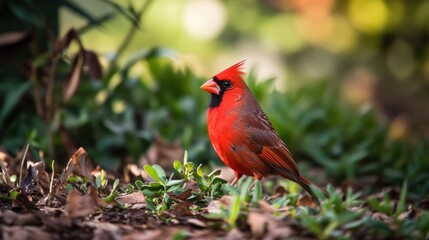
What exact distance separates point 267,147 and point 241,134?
0.67ft

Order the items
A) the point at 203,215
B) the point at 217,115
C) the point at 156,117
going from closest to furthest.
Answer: the point at 203,215 → the point at 217,115 → the point at 156,117

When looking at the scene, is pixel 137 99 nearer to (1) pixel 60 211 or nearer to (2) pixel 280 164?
(2) pixel 280 164

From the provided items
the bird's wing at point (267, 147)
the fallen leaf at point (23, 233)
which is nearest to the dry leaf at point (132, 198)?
the fallen leaf at point (23, 233)

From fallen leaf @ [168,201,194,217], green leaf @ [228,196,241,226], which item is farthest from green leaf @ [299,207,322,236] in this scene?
fallen leaf @ [168,201,194,217]

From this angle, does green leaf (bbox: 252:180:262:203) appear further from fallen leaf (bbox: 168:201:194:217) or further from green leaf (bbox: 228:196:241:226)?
fallen leaf (bbox: 168:201:194:217)

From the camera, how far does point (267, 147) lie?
166 inches

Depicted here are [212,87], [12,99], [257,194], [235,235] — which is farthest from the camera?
[12,99]

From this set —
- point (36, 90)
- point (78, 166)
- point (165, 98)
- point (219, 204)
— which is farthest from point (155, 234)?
point (165, 98)

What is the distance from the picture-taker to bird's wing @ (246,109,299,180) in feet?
13.7

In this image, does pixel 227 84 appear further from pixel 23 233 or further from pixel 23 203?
pixel 23 233

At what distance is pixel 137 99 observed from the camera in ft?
20.4

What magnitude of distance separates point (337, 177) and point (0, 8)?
9.48ft

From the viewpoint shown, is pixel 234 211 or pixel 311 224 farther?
pixel 234 211

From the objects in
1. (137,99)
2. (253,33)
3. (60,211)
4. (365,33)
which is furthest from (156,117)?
(253,33)
